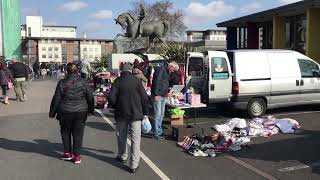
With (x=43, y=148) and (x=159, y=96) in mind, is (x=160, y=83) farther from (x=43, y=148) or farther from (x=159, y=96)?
(x=43, y=148)

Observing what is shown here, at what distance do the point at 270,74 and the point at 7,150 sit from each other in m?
7.71

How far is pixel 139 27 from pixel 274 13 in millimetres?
8363

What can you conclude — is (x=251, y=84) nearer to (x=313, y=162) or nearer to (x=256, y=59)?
(x=256, y=59)

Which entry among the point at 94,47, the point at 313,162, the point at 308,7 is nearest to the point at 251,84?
the point at 313,162

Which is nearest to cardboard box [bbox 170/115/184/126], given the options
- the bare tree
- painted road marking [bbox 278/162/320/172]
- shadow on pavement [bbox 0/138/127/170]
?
shadow on pavement [bbox 0/138/127/170]

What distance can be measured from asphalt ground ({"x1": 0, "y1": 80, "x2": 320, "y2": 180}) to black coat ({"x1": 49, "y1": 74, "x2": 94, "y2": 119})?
3.11 feet

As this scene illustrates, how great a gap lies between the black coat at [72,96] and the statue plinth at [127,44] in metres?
21.7

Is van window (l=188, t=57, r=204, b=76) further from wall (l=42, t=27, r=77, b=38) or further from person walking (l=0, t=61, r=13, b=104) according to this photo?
wall (l=42, t=27, r=77, b=38)

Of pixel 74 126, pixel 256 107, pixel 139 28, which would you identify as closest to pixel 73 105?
pixel 74 126

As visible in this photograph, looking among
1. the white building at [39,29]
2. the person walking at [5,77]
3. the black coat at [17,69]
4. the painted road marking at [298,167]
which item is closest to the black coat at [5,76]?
the person walking at [5,77]

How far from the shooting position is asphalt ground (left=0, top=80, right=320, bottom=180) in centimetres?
746

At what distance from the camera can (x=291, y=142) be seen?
32.7 ft

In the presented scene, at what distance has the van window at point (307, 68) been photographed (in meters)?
14.4

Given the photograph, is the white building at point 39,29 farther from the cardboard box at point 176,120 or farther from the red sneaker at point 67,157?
the red sneaker at point 67,157
